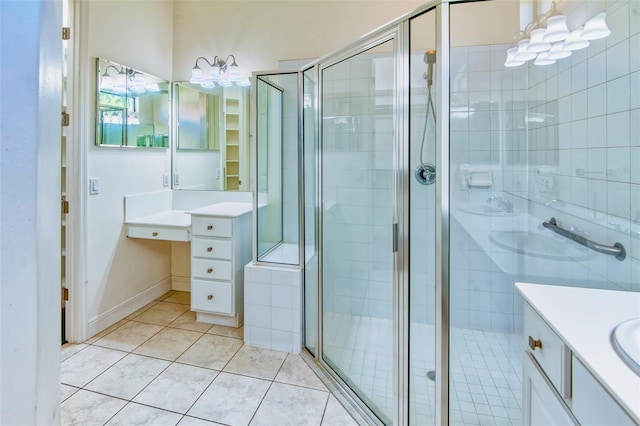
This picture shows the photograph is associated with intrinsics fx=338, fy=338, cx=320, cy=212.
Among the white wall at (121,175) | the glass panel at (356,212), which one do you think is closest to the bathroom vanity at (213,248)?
the white wall at (121,175)

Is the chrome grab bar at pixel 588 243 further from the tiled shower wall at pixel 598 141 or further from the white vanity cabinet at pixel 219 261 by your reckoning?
the white vanity cabinet at pixel 219 261

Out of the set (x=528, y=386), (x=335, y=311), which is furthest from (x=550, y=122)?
(x=335, y=311)

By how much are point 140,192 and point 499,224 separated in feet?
9.01

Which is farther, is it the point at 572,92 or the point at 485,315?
the point at 485,315

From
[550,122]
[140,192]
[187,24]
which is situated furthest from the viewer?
[187,24]

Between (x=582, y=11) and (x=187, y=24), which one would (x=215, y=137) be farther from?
(x=582, y=11)

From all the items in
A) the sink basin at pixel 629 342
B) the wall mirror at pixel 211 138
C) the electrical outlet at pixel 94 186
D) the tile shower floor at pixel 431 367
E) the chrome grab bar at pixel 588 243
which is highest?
the wall mirror at pixel 211 138

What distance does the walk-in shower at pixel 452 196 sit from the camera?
141 centimetres

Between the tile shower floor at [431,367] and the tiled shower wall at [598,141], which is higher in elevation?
the tiled shower wall at [598,141]

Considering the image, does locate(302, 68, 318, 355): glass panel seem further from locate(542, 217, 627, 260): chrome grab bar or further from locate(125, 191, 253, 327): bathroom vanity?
locate(542, 217, 627, 260): chrome grab bar

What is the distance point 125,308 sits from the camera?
272cm

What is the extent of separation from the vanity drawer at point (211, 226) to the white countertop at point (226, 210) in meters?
0.04

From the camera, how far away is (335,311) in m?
2.23

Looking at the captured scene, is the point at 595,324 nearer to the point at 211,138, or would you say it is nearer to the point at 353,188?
the point at 353,188
